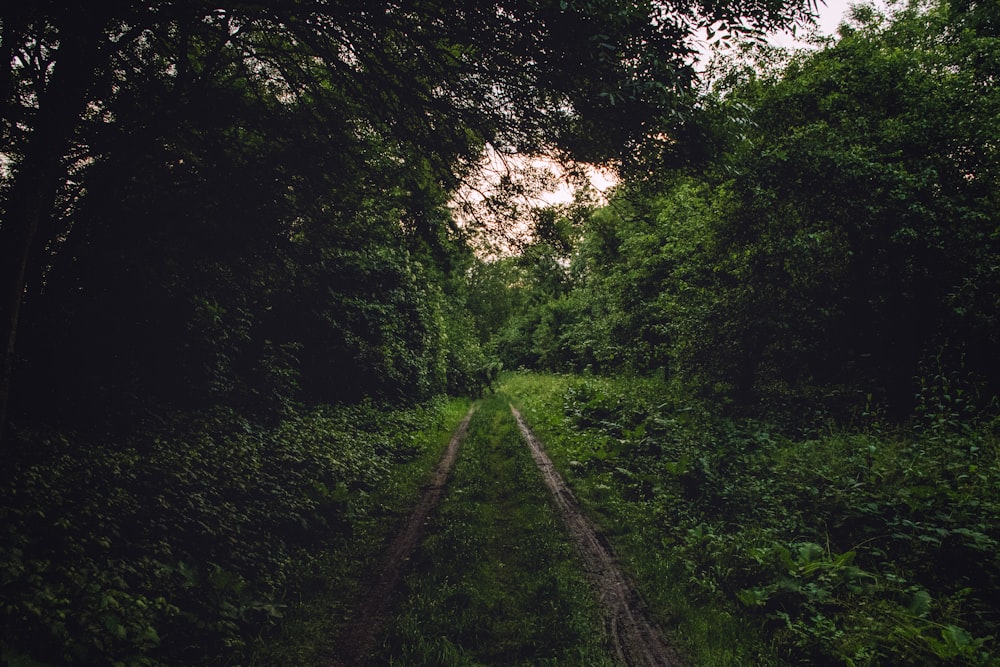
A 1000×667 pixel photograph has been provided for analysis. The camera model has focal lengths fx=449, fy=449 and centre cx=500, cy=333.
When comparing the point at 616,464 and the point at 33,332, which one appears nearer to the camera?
the point at 33,332

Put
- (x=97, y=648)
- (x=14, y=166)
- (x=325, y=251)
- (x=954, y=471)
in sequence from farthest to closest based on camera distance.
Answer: (x=325, y=251)
(x=954, y=471)
(x=14, y=166)
(x=97, y=648)

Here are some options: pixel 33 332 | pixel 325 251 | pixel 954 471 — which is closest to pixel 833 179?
pixel 954 471

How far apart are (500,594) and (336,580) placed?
218 cm

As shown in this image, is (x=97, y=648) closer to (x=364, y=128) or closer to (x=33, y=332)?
(x=33, y=332)

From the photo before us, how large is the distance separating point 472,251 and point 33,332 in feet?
22.8

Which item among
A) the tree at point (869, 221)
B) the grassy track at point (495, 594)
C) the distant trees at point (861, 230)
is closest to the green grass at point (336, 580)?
the grassy track at point (495, 594)

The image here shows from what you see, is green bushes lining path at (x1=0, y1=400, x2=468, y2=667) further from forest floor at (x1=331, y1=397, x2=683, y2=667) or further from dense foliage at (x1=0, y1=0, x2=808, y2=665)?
forest floor at (x1=331, y1=397, x2=683, y2=667)

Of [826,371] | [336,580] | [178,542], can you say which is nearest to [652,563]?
[336,580]

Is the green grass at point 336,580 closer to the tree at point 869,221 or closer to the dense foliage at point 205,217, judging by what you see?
the dense foliage at point 205,217

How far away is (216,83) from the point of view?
22.4ft

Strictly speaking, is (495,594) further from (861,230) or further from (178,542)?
(861,230)

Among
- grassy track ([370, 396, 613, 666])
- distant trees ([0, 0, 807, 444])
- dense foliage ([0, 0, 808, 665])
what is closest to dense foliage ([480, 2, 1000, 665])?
grassy track ([370, 396, 613, 666])

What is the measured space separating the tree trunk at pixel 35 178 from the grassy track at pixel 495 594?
506 centimetres

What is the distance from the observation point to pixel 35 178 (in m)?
4.79
